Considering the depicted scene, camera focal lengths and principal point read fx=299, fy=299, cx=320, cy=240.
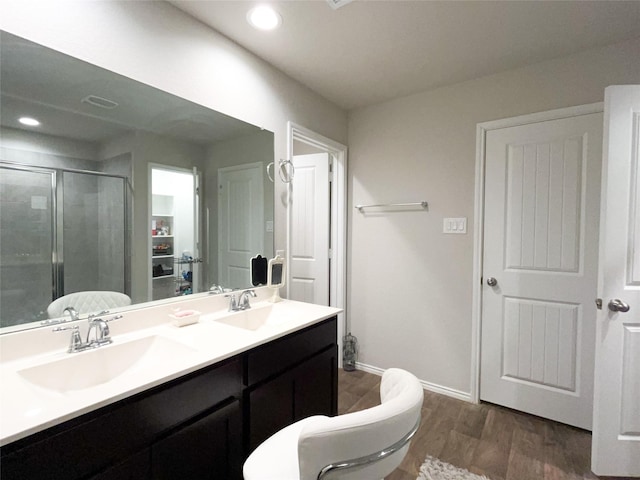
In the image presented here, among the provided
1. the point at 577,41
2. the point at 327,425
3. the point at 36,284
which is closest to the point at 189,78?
the point at 36,284

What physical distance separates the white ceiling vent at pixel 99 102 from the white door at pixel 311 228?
170cm

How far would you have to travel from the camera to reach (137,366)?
118 cm

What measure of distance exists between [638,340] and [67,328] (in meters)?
2.58

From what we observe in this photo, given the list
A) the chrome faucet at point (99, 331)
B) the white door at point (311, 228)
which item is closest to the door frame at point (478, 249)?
the white door at point (311, 228)

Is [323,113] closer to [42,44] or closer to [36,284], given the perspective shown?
[42,44]

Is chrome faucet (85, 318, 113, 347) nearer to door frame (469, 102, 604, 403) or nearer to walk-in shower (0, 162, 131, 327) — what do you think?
walk-in shower (0, 162, 131, 327)

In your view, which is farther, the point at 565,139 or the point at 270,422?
the point at 565,139

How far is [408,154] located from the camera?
2506mm

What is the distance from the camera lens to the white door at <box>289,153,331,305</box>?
2.84 metres

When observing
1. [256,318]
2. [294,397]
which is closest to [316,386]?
[294,397]

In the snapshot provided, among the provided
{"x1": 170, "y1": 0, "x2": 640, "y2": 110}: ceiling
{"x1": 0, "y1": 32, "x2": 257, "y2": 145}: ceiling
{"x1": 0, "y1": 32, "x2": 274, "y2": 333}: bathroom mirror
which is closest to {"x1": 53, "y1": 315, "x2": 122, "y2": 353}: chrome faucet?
{"x1": 0, "y1": 32, "x2": 274, "y2": 333}: bathroom mirror

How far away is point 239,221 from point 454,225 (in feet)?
5.24

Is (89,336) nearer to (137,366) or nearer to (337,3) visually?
(137,366)

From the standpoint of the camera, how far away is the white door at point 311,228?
2842 mm
